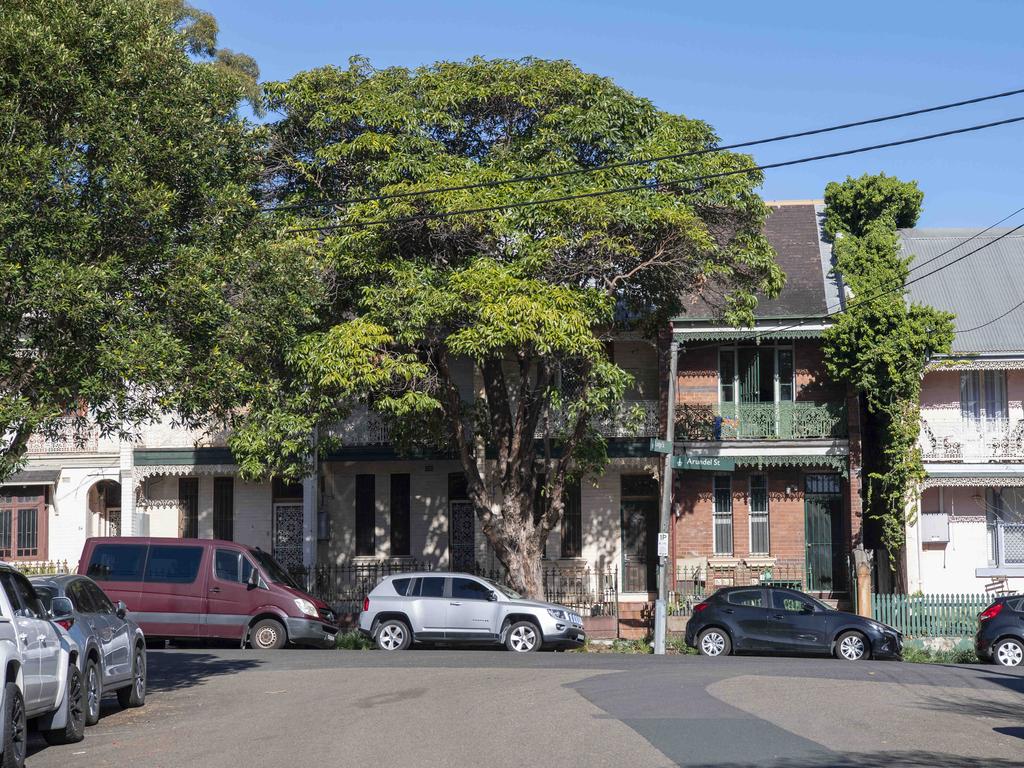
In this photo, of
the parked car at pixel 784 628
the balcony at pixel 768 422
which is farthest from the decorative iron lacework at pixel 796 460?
the parked car at pixel 784 628

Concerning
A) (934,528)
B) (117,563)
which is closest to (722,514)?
(934,528)

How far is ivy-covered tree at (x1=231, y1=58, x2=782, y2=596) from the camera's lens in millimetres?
23812

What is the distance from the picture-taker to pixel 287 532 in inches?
1345

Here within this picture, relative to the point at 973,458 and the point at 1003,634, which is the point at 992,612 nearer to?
the point at 1003,634

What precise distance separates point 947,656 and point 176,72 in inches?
743

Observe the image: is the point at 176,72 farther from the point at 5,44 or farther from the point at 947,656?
the point at 947,656

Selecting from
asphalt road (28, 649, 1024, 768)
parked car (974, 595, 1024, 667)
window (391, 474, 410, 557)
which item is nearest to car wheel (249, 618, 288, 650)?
asphalt road (28, 649, 1024, 768)

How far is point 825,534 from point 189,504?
643 inches

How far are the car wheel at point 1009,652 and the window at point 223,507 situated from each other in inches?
759

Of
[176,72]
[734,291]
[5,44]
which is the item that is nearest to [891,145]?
[734,291]

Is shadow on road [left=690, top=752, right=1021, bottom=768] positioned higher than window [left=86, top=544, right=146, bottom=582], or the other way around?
window [left=86, top=544, right=146, bottom=582]

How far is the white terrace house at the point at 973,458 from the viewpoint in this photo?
3083cm

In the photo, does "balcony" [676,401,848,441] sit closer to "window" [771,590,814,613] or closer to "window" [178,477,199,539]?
"window" [771,590,814,613]

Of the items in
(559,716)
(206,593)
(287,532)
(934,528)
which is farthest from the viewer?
(287,532)
